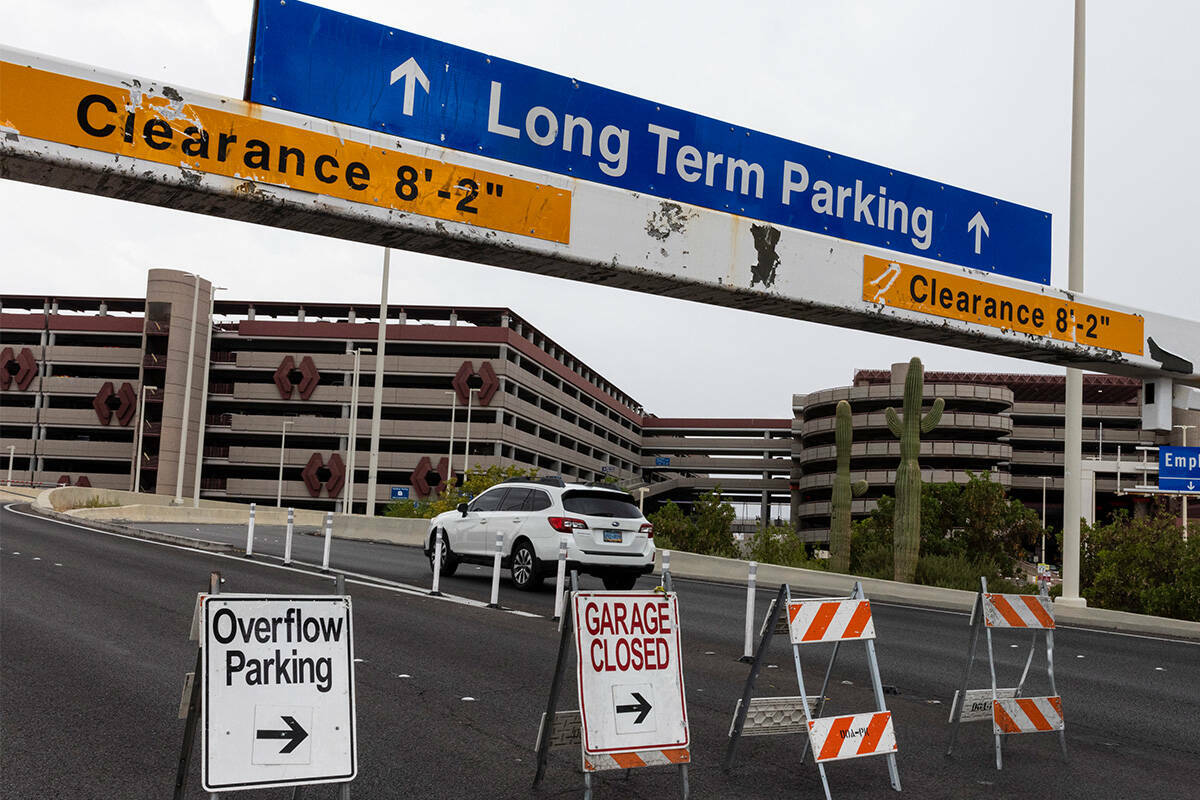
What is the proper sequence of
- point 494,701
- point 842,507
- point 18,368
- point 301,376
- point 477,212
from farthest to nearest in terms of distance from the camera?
point 18,368 → point 301,376 → point 842,507 → point 494,701 → point 477,212

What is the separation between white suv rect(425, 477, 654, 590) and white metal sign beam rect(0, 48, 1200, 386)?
8.71 metres

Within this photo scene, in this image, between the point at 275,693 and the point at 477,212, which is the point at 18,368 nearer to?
the point at 477,212

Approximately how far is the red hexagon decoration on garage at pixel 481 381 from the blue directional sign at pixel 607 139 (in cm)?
8218

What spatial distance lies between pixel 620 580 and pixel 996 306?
10043 mm

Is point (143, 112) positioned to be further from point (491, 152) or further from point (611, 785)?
point (611, 785)

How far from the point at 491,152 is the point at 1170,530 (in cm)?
2253

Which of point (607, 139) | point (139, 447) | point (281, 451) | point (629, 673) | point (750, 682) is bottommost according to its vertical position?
point (750, 682)

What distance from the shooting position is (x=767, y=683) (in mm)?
9969

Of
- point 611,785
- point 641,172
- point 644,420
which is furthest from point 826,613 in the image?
point 644,420

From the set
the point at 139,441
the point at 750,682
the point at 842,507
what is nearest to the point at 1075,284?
the point at 842,507

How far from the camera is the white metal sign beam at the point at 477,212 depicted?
17.6 feet

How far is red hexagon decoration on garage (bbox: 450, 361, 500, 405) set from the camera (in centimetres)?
→ 8988

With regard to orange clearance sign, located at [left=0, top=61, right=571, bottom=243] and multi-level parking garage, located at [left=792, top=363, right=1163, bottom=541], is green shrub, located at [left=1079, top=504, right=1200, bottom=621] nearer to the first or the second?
orange clearance sign, located at [left=0, top=61, right=571, bottom=243]

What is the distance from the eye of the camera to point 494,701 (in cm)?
830
